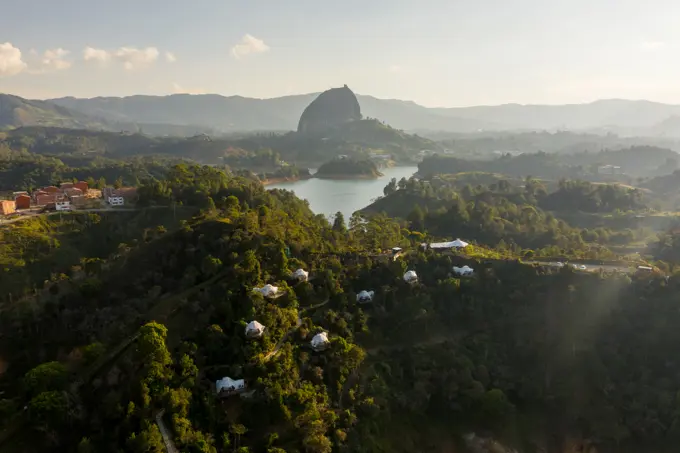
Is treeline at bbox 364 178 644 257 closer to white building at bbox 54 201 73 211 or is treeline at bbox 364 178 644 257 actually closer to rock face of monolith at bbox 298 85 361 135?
white building at bbox 54 201 73 211

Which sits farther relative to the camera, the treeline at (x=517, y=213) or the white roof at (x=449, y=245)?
the treeline at (x=517, y=213)

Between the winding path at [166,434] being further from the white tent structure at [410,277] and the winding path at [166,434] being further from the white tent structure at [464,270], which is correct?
the white tent structure at [464,270]

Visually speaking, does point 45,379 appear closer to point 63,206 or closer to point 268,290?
point 268,290

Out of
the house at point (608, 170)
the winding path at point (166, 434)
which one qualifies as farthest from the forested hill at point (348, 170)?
the winding path at point (166, 434)

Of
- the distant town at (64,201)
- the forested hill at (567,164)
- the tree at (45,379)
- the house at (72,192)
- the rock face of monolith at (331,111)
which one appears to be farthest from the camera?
the rock face of monolith at (331,111)

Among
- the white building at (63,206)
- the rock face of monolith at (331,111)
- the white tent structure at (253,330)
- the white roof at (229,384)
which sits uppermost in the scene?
the rock face of monolith at (331,111)

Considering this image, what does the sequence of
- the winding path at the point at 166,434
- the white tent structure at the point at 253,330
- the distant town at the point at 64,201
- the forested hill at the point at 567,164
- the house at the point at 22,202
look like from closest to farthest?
1. the winding path at the point at 166,434
2. the white tent structure at the point at 253,330
3. the distant town at the point at 64,201
4. the house at the point at 22,202
5. the forested hill at the point at 567,164

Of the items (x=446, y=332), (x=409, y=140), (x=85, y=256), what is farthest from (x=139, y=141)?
(x=446, y=332)

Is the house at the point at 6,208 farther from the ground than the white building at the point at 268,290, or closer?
farther from the ground

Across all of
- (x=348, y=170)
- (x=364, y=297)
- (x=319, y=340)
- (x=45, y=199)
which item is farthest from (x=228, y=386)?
(x=348, y=170)
